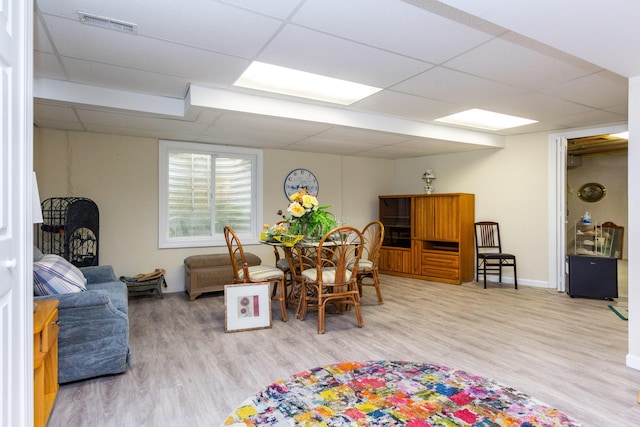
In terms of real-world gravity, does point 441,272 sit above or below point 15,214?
below

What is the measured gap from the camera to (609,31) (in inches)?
73.9

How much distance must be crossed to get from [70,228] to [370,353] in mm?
3546

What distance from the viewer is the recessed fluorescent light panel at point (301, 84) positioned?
3.21 meters

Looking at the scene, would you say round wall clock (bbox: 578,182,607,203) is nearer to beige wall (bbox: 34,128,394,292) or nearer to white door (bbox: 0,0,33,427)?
beige wall (bbox: 34,128,394,292)

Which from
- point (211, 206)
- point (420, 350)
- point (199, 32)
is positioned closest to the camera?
point (199, 32)

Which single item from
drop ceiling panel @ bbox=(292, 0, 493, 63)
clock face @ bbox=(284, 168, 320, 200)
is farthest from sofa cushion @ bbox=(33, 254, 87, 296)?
clock face @ bbox=(284, 168, 320, 200)

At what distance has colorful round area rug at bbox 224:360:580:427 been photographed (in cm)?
196

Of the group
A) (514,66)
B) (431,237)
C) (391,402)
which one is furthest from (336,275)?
(431,237)

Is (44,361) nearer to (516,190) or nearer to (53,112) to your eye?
(53,112)

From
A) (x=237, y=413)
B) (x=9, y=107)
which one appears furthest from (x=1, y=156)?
(x=237, y=413)

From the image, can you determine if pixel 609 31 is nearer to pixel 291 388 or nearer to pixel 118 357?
pixel 291 388

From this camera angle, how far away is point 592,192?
8.40 metres

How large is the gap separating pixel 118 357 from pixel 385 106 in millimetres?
3382

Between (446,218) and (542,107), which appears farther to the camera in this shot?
(446,218)
